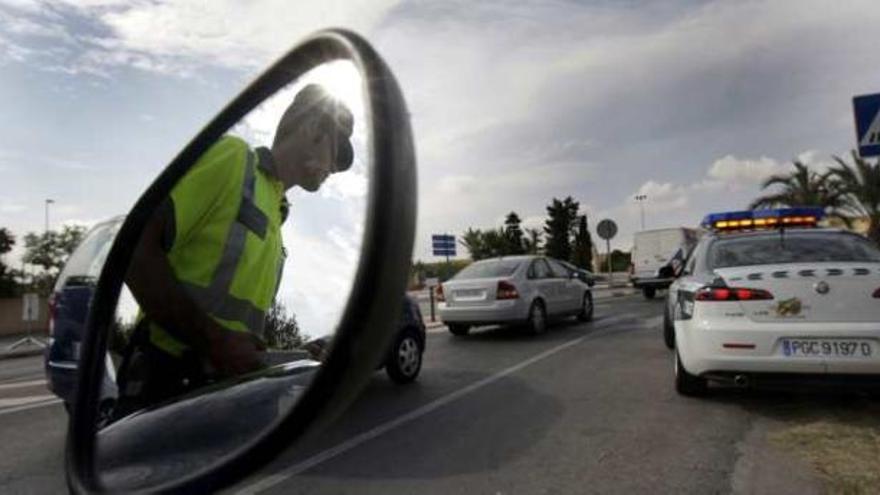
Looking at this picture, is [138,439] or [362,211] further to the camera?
[138,439]

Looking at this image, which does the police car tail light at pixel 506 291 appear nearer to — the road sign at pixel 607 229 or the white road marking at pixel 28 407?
the white road marking at pixel 28 407

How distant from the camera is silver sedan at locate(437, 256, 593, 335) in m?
13.5

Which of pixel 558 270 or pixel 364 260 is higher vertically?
pixel 558 270

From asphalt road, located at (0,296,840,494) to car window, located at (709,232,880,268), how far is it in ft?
4.12

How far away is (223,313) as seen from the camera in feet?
3.51

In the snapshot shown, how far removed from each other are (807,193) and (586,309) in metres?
21.8

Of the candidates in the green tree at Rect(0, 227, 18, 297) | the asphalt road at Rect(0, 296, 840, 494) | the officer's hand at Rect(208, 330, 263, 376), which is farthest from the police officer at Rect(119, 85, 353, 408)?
the green tree at Rect(0, 227, 18, 297)

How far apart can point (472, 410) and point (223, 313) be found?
5.93 meters

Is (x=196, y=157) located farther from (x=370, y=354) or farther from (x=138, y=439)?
(x=370, y=354)

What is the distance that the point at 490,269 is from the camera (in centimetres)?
1430

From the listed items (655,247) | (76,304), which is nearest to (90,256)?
(76,304)

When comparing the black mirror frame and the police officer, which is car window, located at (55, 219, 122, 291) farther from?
the black mirror frame

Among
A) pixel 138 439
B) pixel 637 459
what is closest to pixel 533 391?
pixel 637 459

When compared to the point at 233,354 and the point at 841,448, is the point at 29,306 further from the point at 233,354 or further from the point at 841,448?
the point at 233,354
